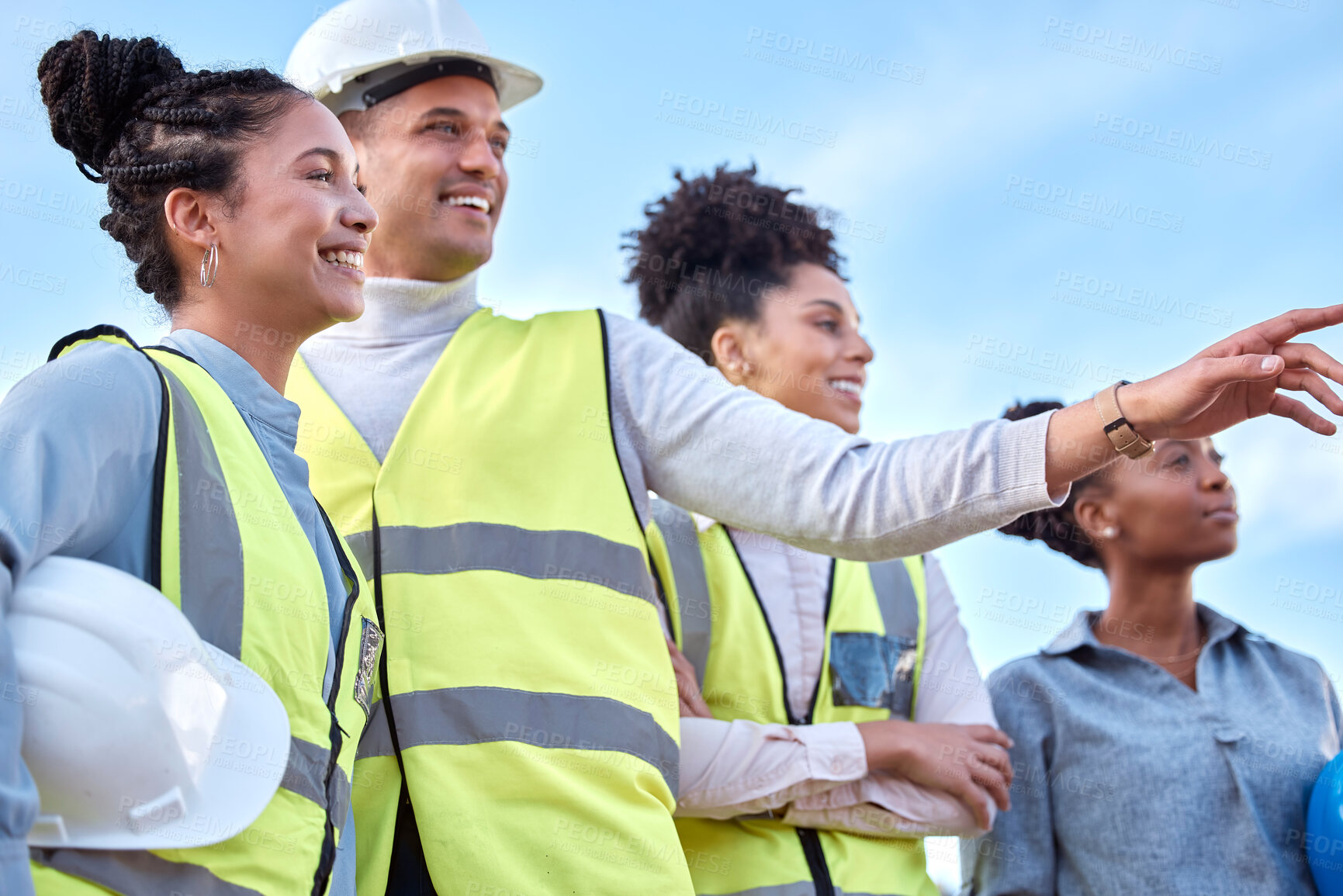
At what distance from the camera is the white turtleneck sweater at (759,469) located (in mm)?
2352

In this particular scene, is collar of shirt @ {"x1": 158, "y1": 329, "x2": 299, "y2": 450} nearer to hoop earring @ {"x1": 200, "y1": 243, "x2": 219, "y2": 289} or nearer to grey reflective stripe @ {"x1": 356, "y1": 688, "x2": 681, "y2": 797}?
hoop earring @ {"x1": 200, "y1": 243, "x2": 219, "y2": 289}

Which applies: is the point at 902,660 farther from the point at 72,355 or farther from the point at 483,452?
the point at 72,355

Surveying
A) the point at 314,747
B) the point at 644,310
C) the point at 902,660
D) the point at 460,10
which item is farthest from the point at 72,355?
the point at 644,310

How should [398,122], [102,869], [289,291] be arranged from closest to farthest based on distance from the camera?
[102,869] < [289,291] < [398,122]

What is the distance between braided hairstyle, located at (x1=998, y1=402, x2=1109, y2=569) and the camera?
4418mm

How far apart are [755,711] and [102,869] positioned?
1.89 meters

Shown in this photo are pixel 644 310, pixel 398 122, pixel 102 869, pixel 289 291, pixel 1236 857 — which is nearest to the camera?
pixel 102 869

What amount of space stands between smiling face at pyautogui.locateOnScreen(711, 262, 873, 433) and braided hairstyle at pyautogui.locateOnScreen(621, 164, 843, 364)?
6 cm

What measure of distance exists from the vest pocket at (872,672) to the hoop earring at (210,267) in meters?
1.85

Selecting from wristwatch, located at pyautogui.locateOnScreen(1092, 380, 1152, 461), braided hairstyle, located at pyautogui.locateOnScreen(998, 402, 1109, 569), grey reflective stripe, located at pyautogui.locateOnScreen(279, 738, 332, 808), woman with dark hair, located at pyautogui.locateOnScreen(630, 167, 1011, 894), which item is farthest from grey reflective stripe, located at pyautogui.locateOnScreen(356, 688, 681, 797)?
braided hairstyle, located at pyautogui.locateOnScreen(998, 402, 1109, 569)

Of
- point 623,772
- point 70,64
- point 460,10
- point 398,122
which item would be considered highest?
point 460,10

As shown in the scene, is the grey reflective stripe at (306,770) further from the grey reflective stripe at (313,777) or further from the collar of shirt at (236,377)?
the collar of shirt at (236,377)

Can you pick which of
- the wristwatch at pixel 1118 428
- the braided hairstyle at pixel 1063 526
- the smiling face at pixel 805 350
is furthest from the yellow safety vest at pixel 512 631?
the braided hairstyle at pixel 1063 526

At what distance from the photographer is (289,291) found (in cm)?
229
